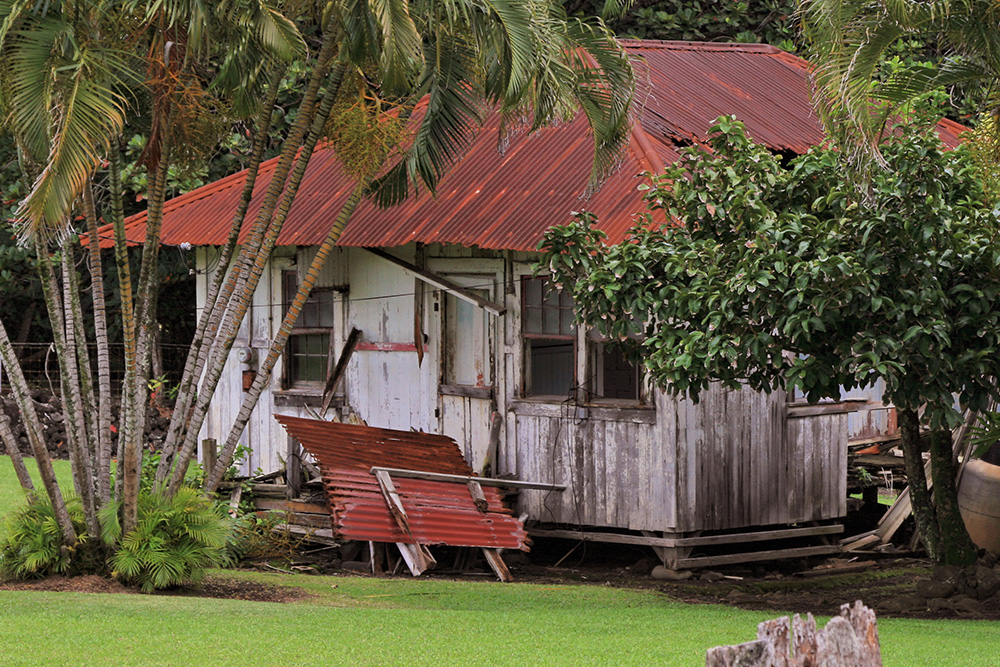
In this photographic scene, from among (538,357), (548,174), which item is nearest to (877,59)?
(548,174)

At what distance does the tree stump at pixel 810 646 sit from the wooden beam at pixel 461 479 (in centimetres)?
927

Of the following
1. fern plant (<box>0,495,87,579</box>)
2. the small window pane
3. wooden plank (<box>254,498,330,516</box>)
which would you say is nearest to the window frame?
wooden plank (<box>254,498,330,516</box>)

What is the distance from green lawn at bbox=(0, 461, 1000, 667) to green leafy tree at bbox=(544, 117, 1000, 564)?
1979mm

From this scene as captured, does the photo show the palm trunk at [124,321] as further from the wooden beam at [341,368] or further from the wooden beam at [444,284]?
the wooden beam at [341,368]

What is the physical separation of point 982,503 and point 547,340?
17.3ft

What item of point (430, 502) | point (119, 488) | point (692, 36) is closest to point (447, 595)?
point (430, 502)

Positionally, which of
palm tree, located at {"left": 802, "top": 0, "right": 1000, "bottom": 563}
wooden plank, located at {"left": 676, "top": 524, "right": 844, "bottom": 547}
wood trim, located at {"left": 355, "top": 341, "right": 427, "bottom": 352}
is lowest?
wooden plank, located at {"left": 676, "top": 524, "right": 844, "bottom": 547}

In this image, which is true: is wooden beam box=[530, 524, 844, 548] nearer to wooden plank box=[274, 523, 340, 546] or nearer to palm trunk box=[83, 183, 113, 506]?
wooden plank box=[274, 523, 340, 546]

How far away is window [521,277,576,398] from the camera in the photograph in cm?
1403

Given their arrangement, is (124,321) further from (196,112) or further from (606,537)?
(606,537)

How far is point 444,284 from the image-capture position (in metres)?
14.6

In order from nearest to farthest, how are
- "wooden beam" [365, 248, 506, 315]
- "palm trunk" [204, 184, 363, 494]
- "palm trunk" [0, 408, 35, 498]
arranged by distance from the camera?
"palm trunk" [0, 408, 35, 498] → "palm trunk" [204, 184, 363, 494] → "wooden beam" [365, 248, 506, 315]

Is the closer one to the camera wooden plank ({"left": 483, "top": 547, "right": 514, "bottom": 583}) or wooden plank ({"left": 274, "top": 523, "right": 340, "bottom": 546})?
wooden plank ({"left": 483, "top": 547, "right": 514, "bottom": 583})

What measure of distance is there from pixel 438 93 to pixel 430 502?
433cm
